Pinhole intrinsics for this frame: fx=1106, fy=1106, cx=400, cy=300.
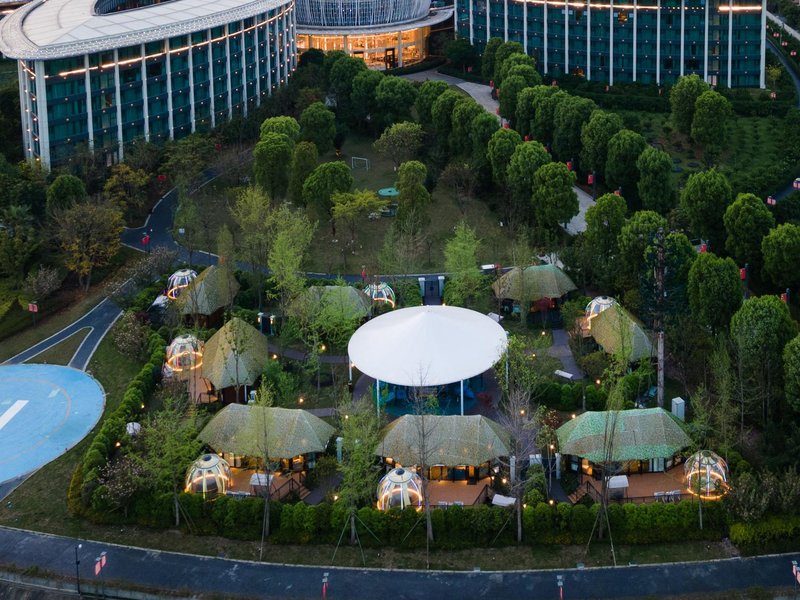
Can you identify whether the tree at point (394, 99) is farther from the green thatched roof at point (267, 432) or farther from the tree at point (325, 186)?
the green thatched roof at point (267, 432)

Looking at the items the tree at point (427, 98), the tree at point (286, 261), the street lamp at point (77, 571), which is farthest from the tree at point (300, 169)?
the street lamp at point (77, 571)

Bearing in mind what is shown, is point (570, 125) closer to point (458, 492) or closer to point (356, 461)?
point (458, 492)

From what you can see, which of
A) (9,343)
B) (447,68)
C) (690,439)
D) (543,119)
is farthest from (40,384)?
(447,68)

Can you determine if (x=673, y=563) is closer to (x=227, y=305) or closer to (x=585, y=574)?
(x=585, y=574)

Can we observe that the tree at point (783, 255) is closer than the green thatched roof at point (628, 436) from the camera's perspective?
No

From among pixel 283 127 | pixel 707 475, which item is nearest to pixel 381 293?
pixel 707 475

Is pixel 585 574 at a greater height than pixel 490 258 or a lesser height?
lesser
